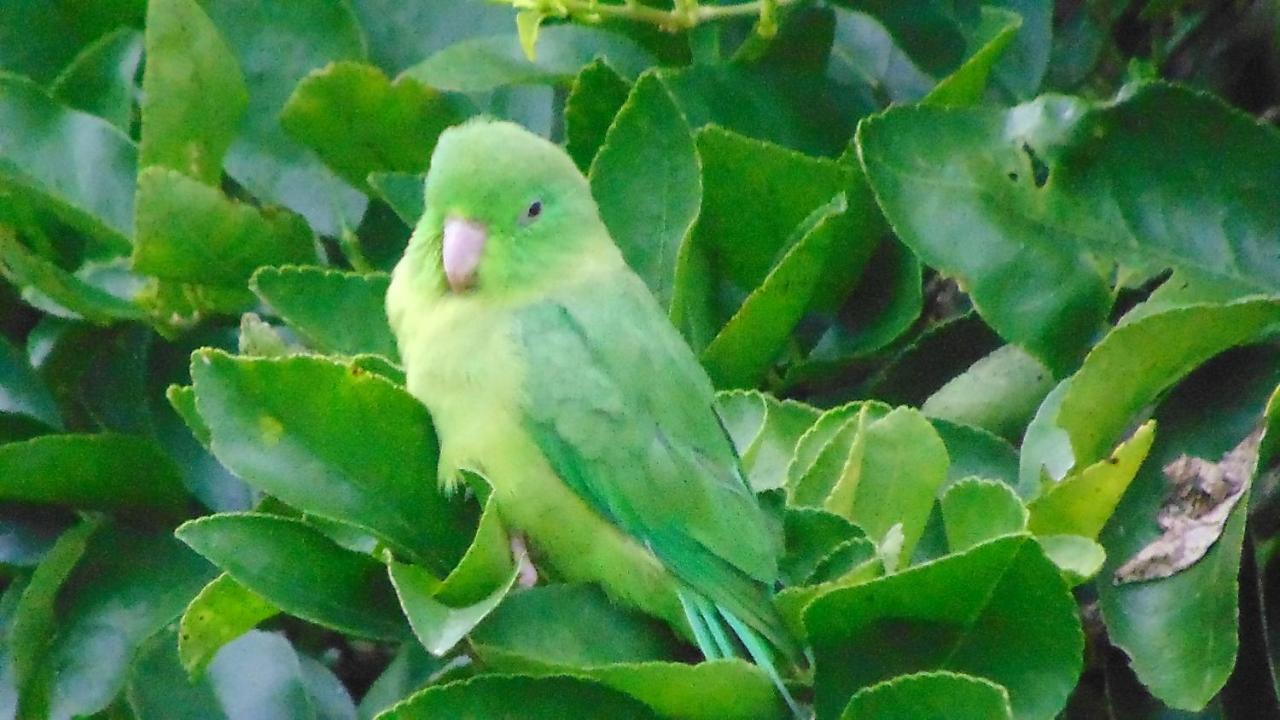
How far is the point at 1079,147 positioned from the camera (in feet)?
5.08

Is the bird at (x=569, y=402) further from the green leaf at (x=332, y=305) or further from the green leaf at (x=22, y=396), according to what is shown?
the green leaf at (x=22, y=396)

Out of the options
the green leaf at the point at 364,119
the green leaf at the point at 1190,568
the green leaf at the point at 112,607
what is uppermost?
the green leaf at the point at 364,119

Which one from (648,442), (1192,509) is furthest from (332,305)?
(1192,509)

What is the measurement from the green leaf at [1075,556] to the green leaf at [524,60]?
810 millimetres

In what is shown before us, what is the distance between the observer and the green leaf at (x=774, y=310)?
152 centimetres

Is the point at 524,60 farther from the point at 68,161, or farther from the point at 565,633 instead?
the point at 565,633

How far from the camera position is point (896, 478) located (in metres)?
1.33

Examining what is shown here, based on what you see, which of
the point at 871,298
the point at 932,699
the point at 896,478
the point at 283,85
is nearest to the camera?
the point at 932,699

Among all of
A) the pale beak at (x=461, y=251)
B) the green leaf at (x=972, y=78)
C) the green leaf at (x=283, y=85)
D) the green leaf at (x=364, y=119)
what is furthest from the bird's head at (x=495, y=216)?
the green leaf at (x=972, y=78)

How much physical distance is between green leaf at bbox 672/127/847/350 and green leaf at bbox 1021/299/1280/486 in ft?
1.16

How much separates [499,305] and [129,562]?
514 mm

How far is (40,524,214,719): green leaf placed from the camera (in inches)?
60.7

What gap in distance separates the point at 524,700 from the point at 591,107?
82cm

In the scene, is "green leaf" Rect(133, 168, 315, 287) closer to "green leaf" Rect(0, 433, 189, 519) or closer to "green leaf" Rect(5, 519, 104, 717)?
"green leaf" Rect(0, 433, 189, 519)
